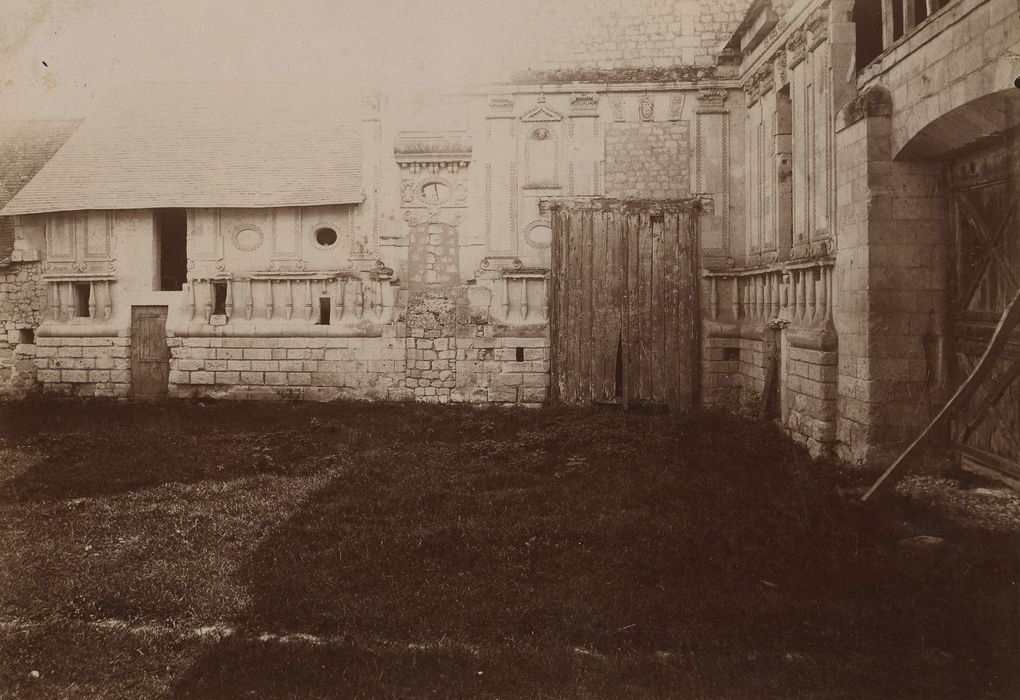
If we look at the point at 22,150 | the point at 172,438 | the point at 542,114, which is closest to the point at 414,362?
the point at 172,438

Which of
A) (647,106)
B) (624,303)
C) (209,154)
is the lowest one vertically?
(624,303)

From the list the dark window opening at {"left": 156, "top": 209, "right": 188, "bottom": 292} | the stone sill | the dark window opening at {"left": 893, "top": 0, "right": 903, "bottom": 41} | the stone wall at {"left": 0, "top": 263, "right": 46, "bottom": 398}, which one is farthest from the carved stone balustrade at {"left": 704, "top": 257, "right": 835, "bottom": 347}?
the stone wall at {"left": 0, "top": 263, "right": 46, "bottom": 398}

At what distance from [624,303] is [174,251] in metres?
9.55

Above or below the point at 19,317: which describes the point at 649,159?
above

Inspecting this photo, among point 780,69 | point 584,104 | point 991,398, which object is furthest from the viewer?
point 584,104

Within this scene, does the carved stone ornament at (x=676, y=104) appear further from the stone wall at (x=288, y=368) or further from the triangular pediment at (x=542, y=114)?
the stone wall at (x=288, y=368)

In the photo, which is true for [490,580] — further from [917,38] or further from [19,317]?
[19,317]

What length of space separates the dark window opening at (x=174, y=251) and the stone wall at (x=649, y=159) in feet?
28.7

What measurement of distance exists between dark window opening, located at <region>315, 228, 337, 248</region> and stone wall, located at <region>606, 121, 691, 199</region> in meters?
5.20

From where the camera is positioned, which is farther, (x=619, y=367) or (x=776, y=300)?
(x=619, y=367)

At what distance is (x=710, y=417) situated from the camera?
9.71 meters

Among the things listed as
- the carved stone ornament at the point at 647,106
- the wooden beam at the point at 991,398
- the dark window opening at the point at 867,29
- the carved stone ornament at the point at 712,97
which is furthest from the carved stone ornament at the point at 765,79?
the wooden beam at the point at 991,398

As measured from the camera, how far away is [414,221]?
1133 cm

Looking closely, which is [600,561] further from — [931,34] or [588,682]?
[931,34]
